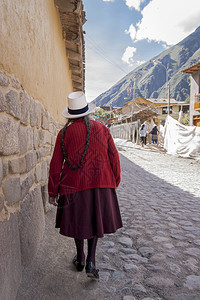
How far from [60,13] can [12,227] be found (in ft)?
14.1

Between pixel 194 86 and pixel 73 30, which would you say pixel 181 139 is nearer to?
pixel 73 30

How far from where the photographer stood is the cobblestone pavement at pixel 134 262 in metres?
2.02

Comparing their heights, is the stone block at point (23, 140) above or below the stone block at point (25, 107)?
below

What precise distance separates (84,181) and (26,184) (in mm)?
552

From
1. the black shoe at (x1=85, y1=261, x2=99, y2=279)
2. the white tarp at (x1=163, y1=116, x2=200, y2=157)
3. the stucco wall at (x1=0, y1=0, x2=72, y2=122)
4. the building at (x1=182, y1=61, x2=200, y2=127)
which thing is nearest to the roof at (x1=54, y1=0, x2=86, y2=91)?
the stucco wall at (x1=0, y1=0, x2=72, y2=122)

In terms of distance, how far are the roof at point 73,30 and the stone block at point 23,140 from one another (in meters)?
3.09

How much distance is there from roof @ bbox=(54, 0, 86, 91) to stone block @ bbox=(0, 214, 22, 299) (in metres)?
3.90

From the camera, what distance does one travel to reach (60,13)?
4688mm

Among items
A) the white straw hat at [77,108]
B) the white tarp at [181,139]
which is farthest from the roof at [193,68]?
the white straw hat at [77,108]

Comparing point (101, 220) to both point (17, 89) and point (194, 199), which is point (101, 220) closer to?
point (17, 89)

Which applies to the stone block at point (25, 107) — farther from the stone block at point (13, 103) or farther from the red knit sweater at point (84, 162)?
the red knit sweater at point (84, 162)

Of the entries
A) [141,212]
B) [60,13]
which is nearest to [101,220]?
[141,212]

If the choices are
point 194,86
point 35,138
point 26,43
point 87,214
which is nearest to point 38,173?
point 35,138

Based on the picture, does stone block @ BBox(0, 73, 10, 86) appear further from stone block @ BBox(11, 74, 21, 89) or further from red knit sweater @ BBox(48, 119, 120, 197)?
red knit sweater @ BBox(48, 119, 120, 197)
